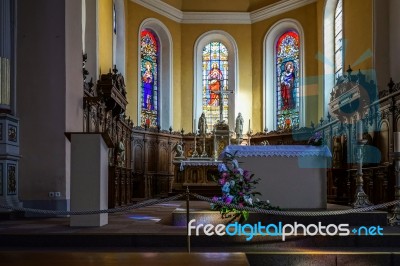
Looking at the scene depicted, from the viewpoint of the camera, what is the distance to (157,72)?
20250mm

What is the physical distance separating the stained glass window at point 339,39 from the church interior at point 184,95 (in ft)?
0.20

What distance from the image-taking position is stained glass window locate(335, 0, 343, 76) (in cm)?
1603

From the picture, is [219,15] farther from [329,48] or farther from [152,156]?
[152,156]

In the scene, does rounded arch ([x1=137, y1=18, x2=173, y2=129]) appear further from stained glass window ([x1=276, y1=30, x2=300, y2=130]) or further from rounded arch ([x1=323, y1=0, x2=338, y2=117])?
rounded arch ([x1=323, y1=0, x2=338, y2=117])

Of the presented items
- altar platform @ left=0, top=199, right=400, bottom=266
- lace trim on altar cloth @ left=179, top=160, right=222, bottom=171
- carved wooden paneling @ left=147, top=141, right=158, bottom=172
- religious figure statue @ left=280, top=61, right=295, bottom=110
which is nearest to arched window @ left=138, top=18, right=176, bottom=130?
carved wooden paneling @ left=147, top=141, right=158, bottom=172

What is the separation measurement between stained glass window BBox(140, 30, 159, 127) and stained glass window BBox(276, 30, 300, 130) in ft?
15.0

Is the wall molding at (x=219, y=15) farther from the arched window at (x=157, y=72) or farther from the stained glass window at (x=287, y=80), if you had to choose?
the stained glass window at (x=287, y=80)

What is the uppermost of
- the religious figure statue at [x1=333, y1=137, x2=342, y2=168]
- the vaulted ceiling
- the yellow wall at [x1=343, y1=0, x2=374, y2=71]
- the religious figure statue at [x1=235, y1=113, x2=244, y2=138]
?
the vaulted ceiling

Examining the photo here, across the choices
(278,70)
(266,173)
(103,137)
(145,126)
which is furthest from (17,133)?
(278,70)

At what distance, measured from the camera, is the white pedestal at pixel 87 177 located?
6.96 meters

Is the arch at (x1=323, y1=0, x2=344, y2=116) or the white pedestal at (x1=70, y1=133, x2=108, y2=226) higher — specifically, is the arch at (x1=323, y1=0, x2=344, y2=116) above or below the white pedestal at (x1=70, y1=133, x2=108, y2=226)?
above

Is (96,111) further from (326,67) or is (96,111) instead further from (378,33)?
(326,67)

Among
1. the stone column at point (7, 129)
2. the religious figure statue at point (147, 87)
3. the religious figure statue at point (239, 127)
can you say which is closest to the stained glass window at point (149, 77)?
the religious figure statue at point (147, 87)

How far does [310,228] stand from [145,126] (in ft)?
41.0
